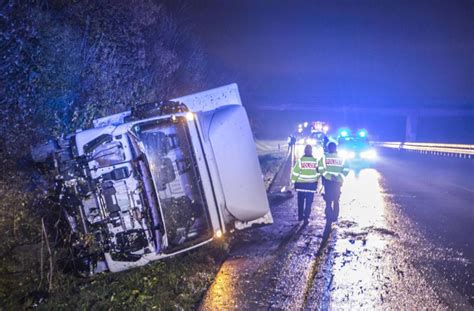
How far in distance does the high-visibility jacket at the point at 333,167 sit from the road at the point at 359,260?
1.03m

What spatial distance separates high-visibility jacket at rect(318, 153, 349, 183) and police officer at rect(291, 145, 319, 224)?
0.46 ft

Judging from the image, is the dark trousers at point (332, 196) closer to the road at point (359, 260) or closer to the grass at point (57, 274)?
the road at point (359, 260)

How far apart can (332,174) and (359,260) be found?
2.20m

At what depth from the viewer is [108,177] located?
5.10 m

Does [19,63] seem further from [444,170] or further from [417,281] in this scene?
[444,170]

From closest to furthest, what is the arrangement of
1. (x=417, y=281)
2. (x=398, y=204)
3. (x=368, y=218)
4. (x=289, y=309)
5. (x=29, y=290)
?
1. (x=289, y=309)
2. (x=29, y=290)
3. (x=417, y=281)
4. (x=368, y=218)
5. (x=398, y=204)

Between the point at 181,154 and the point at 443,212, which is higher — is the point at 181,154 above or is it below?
above

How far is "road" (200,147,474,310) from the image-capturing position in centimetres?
459

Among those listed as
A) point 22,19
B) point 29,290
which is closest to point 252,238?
point 29,290

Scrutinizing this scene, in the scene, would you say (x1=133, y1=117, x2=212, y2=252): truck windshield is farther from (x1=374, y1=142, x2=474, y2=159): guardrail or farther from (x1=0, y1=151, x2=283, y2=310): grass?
(x1=374, y1=142, x2=474, y2=159): guardrail

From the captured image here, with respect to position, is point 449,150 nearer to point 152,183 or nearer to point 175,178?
point 175,178

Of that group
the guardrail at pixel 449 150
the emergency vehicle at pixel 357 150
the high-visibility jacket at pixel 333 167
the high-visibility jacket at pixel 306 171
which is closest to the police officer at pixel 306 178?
the high-visibility jacket at pixel 306 171

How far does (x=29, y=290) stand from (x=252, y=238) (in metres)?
3.82

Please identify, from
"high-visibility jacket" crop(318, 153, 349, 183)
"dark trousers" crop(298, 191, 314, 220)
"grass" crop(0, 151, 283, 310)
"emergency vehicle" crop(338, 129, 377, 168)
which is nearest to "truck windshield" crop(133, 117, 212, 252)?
"grass" crop(0, 151, 283, 310)
